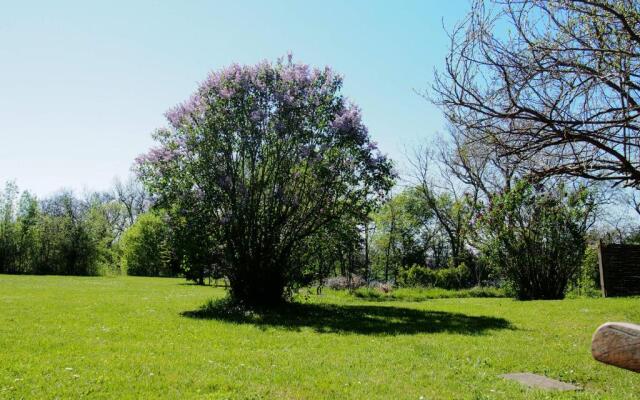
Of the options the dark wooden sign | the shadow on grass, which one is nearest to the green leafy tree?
the dark wooden sign

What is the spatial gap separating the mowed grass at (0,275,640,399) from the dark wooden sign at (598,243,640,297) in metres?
6.07

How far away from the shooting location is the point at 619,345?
5.33ft

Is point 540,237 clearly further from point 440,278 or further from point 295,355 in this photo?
point 295,355

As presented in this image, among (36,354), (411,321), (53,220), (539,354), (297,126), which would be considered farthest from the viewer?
(53,220)

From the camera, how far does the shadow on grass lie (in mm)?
10227

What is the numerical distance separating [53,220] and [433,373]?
4722 centimetres

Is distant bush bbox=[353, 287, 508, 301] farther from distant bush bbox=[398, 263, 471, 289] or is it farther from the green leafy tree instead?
distant bush bbox=[398, 263, 471, 289]

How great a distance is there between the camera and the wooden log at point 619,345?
1580 millimetres

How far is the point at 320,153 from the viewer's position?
13.9 m

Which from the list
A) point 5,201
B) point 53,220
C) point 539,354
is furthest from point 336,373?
point 5,201

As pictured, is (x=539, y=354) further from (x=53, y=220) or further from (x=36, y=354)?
(x=53, y=220)

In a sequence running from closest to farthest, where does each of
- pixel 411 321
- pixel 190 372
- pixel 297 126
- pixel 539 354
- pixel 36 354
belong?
pixel 190 372
pixel 36 354
pixel 539 354
pixel 411 321
pixel 297 126

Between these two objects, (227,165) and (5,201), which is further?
(5,201)

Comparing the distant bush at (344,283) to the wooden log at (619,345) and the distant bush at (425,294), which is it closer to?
the distant bush at (425,294)
